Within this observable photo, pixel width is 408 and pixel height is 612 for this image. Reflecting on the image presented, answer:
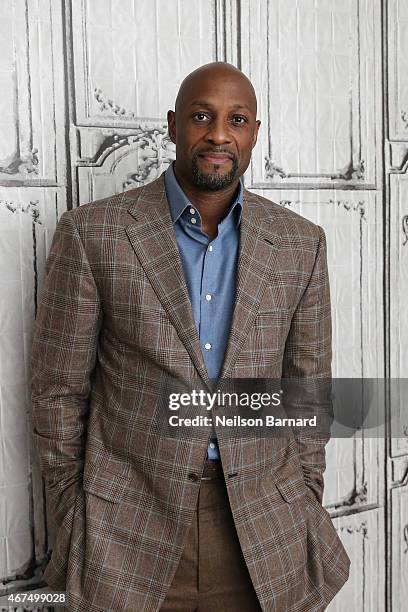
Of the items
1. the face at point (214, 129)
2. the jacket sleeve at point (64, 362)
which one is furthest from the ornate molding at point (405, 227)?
the jacket sleeve at point (64, 362)

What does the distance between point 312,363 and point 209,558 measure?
1.66 feet

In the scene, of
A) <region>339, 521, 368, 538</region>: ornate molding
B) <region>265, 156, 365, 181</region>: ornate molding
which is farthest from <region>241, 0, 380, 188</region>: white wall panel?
<region>339, 521, 368, 538</region>: ornate molding

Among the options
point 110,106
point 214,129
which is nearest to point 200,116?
point 214,129

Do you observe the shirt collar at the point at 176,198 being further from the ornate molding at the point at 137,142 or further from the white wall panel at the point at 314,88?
the white wall panel at the point at 314,88

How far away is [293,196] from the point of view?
2.26 metres

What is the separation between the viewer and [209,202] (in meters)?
1.67

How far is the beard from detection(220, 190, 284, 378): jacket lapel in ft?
0.35

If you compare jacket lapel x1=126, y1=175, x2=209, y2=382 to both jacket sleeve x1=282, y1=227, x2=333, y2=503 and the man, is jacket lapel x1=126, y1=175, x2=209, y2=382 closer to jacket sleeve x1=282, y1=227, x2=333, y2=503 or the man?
the man

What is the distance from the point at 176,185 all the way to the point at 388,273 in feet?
3.41

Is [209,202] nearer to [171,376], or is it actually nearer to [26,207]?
[171,376]

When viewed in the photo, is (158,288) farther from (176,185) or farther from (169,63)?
(169,63)

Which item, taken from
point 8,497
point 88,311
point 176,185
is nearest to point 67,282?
point 88,311

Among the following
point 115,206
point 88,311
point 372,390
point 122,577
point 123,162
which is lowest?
point 122,577

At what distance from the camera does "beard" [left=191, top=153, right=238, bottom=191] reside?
1.59 meters
